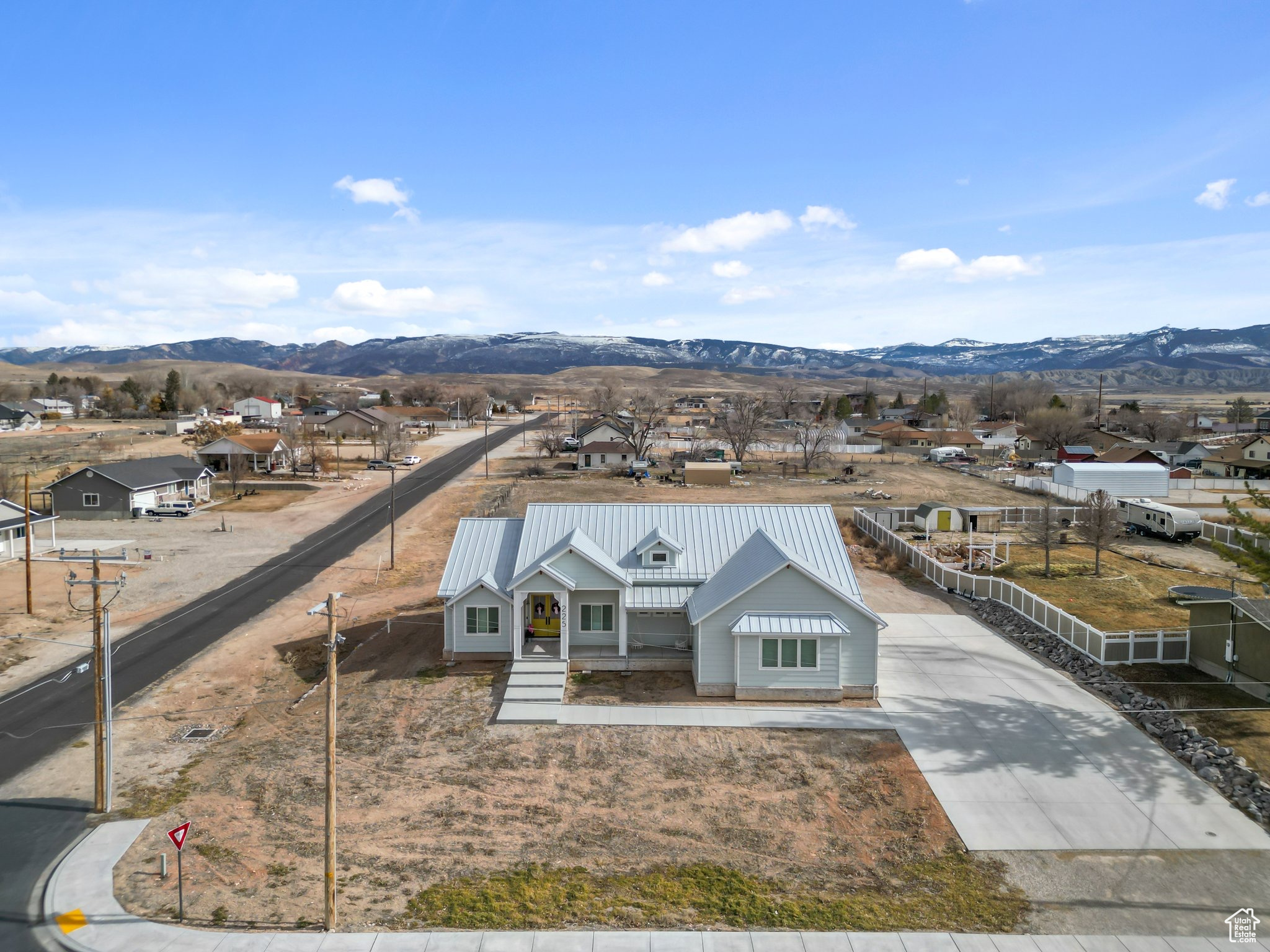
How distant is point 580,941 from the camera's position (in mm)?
14594

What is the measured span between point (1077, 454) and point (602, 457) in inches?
1940

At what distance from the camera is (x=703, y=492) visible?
234 ft

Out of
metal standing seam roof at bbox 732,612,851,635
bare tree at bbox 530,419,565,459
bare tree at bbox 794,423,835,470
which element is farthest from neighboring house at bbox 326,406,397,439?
metal standing seam roof at bbox 732,612,851,635

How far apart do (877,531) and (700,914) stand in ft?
133

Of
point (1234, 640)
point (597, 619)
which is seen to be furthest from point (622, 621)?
point (1234, 640)

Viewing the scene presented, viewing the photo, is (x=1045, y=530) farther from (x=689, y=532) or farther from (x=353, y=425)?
(x=353, y=425)

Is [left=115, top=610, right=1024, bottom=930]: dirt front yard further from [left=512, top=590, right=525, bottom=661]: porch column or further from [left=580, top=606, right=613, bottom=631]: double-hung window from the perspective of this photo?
[left=580, top=606, right=613, bottom=631]: double-hung window

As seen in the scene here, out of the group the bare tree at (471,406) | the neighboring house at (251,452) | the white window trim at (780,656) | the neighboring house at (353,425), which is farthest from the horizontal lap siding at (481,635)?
the bare tree at (471,406)

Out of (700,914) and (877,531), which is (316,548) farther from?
(700,914)

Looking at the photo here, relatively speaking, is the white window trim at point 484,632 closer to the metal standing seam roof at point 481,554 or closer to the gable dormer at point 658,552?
the metal standing seam roof at point 481,554

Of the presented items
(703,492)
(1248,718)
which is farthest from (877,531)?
(1248,718)

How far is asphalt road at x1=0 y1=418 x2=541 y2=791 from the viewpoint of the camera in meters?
23.7


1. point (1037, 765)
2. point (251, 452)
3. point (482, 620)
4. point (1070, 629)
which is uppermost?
point (251, 452)

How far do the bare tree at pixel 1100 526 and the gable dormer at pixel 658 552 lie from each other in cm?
2704
